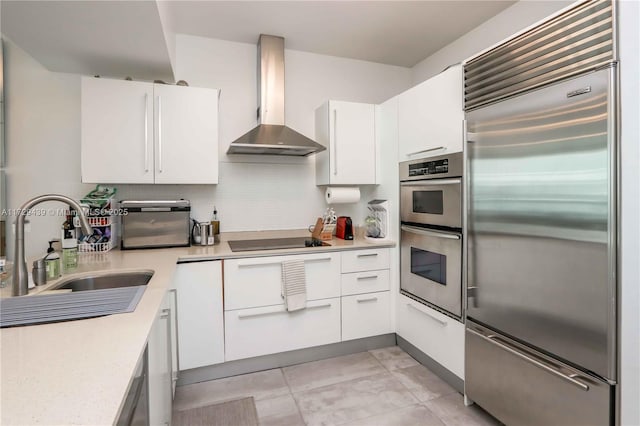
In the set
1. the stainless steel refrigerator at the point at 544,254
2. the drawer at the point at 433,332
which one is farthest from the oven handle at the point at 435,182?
the drawer at the point at 433,332

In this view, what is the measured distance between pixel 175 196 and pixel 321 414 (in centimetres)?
191

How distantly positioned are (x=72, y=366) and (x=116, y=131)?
188 centimetres

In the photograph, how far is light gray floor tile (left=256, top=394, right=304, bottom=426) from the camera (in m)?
1.76

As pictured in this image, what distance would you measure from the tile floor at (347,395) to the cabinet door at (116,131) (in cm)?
151

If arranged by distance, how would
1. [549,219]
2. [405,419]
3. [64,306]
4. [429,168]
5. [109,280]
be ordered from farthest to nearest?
[429,168], [405,419], [109,280], [549,219], [64,306]

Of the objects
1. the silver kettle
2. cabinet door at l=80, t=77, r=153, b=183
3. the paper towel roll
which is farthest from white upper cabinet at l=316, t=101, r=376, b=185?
cabinet door at l=80, t=77, r=153, b=183

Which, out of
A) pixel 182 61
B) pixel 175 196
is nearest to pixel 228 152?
pixel 175 196

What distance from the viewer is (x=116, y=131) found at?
217 centimetres

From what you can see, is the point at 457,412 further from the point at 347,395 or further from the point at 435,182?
the point at 435,182

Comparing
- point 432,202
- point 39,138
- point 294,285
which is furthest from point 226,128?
point 432,202

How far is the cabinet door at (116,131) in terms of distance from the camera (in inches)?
83.4

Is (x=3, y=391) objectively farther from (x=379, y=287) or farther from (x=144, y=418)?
(x=379, y=287)

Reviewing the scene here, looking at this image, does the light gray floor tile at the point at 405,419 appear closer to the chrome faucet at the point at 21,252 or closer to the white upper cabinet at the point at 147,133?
the chrome faucet at the point at 21,252

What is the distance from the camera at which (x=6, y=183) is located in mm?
2252
